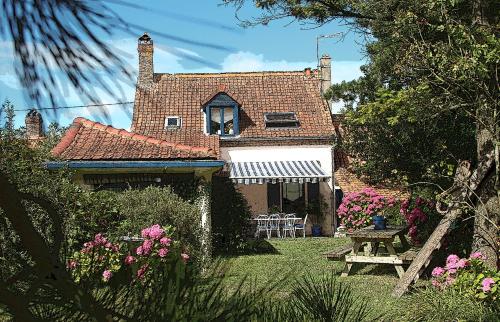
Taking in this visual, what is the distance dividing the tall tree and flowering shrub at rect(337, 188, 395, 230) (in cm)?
913

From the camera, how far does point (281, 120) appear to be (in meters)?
24.4

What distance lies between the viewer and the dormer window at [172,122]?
2380 cm

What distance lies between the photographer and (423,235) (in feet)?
40.1

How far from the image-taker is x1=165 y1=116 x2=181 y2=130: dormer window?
23.8m

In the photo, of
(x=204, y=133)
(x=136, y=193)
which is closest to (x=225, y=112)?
(x=204, y=133)

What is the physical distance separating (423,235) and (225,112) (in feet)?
42.7

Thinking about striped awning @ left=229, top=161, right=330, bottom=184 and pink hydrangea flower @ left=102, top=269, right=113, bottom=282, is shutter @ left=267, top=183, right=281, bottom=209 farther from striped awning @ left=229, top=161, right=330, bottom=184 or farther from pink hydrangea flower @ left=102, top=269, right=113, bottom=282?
pink hydrangea flower @ left=102, top=269, right=113, bottom=282

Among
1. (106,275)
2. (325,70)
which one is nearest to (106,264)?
(106,275)

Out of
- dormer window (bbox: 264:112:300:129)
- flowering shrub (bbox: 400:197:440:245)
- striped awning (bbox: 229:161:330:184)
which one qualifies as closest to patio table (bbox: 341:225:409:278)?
flowering shrub (bbox: 400:197:440:245)

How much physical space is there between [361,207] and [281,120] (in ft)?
21.6

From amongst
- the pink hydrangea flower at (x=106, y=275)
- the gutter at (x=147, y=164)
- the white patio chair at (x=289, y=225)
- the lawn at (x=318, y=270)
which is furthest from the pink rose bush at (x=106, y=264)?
the white patio chair at (x=289, y=225)

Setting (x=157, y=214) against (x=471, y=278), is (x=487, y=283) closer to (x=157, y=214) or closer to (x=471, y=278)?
(x=471, y=278)

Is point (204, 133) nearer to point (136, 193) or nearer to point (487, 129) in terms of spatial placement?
point (136, 193)

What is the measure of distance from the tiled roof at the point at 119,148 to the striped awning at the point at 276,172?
6128 mm
